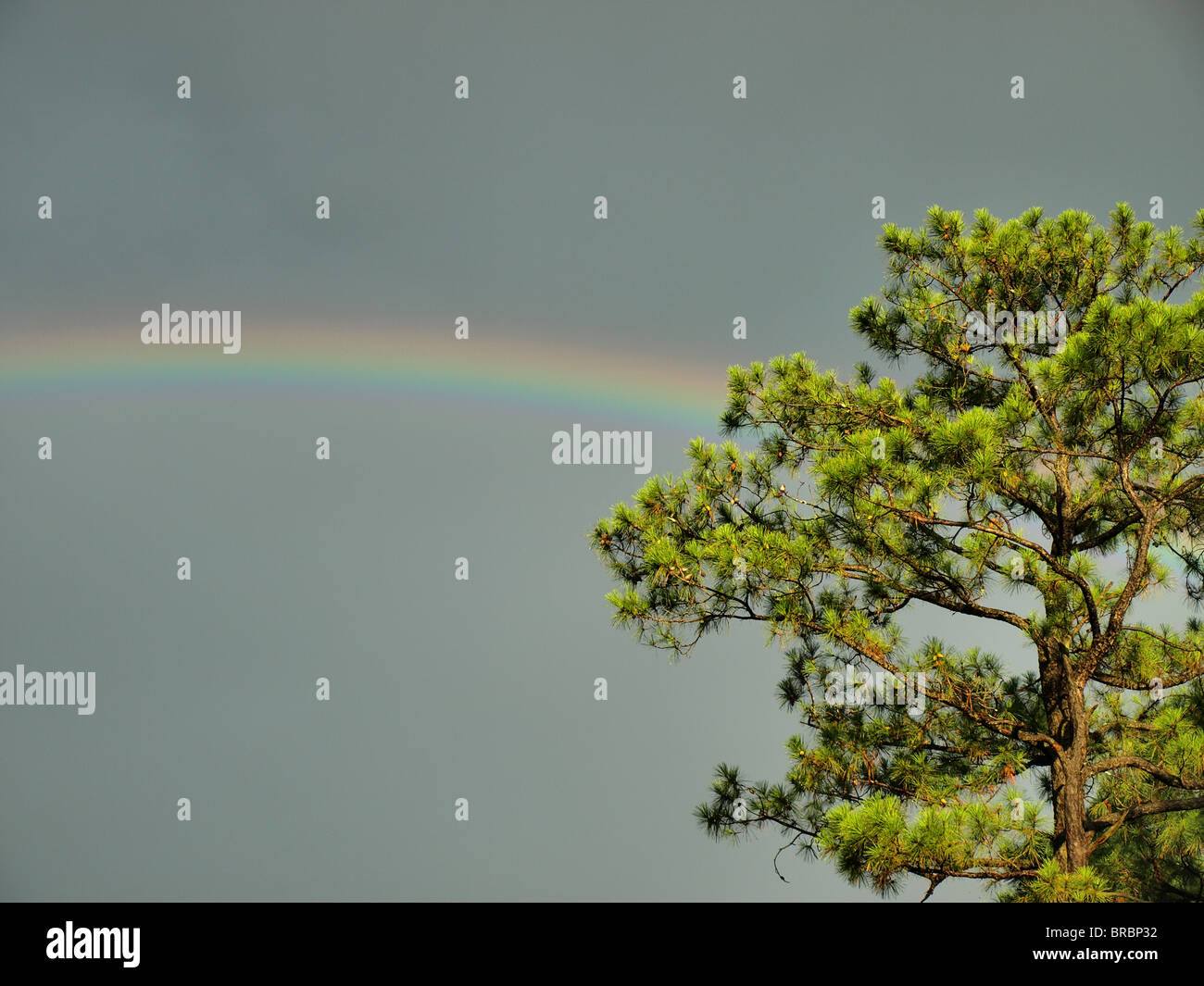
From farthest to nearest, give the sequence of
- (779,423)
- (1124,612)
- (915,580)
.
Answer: (779,423) < (915,580) < (1124,612)

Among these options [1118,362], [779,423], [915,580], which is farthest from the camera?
[779,423]

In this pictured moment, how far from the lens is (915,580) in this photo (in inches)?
168

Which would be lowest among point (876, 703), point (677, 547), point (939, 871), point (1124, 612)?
point (939, 871)

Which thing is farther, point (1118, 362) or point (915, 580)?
point (915, 580)

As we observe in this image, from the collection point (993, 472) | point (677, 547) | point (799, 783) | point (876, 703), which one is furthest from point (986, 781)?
point (677, 547)

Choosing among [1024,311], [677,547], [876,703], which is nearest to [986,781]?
[876,703]

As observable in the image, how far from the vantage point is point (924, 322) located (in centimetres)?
482

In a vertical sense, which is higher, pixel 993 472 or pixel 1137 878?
pixel 993 472

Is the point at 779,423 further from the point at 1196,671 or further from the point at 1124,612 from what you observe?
the point at 1196,671

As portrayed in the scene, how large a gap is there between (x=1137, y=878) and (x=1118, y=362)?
306cm

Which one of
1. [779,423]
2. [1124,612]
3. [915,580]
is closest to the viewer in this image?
[1124,612]

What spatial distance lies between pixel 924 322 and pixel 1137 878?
10.6ft

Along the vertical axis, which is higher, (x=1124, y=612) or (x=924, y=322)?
(x=924, y=322)

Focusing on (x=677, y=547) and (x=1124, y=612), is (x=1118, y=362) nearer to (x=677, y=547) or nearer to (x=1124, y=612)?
(x=1124, y=612)
